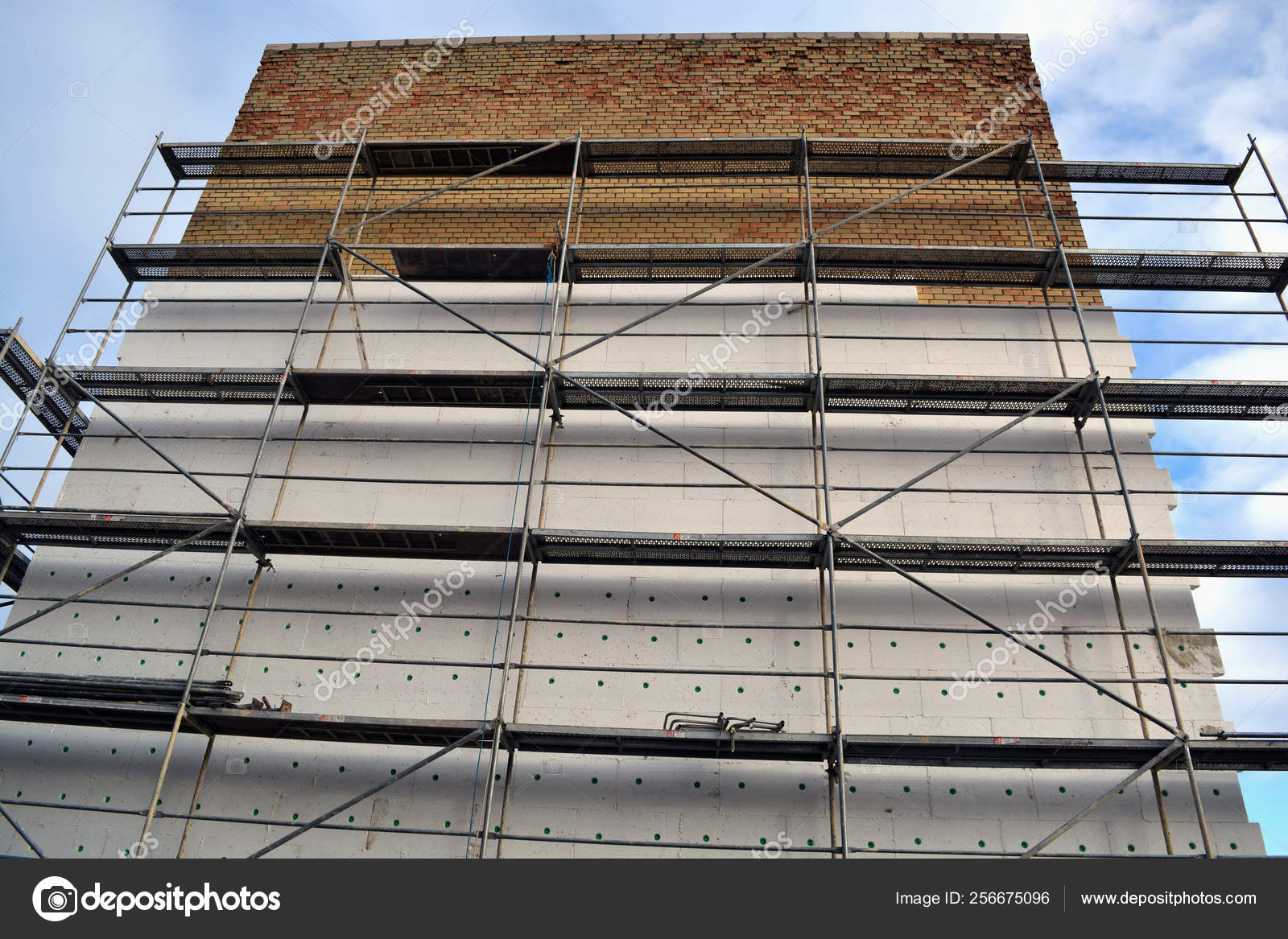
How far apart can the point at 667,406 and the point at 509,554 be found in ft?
7.34

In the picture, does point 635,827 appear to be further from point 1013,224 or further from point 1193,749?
point 1013,224

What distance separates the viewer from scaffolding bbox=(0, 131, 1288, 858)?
786 centimetres

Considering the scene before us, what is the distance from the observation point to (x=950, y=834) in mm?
7906

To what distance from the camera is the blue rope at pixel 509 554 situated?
26.4 ft

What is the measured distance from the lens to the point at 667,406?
9781 mm

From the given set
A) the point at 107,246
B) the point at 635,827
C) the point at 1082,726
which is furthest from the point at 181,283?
the point at 1082,726

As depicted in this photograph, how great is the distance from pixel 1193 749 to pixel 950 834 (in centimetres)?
201

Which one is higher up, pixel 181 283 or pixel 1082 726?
pixel 181 283
